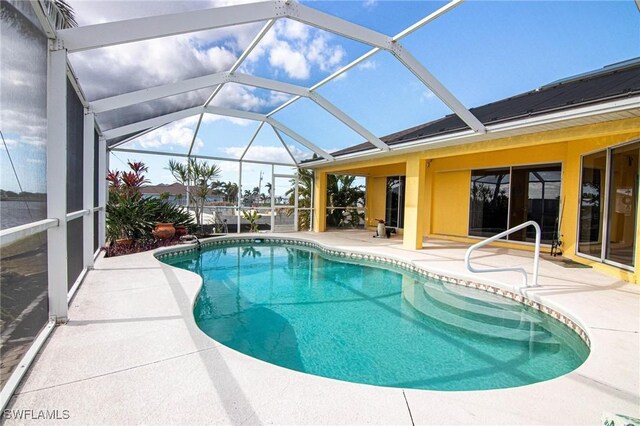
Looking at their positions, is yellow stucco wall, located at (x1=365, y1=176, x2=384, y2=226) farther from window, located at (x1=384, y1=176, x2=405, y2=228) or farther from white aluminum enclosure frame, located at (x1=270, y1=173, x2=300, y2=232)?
white aluminum enclosure frame, located at (x1=270, y1=173, x2=300, y2=232)

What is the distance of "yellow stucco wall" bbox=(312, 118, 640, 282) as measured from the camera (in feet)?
19.7

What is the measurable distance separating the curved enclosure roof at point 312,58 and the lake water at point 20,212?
5.97ft

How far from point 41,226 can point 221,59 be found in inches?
192

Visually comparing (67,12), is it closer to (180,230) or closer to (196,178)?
(180,230)

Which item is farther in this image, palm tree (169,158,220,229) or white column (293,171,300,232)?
white column (293,171,300,232)

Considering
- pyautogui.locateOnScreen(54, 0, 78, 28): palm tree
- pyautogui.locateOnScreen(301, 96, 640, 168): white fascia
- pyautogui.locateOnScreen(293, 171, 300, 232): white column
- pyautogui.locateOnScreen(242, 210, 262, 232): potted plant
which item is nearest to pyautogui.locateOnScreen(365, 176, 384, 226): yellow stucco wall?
pyautogui.locateOnScreen(293, 171, 300, 232): white column

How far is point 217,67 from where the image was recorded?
6574 mm

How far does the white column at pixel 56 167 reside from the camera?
10.1 ft

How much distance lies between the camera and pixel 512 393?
231cm

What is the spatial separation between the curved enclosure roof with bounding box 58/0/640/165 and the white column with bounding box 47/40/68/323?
0.38m

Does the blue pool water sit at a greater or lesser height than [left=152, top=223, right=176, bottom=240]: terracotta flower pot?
lesser

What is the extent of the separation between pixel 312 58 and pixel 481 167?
7.25m

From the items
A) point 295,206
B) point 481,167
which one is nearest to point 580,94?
point 481,167

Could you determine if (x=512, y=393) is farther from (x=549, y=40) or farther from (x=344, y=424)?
(x=549, y=40)
